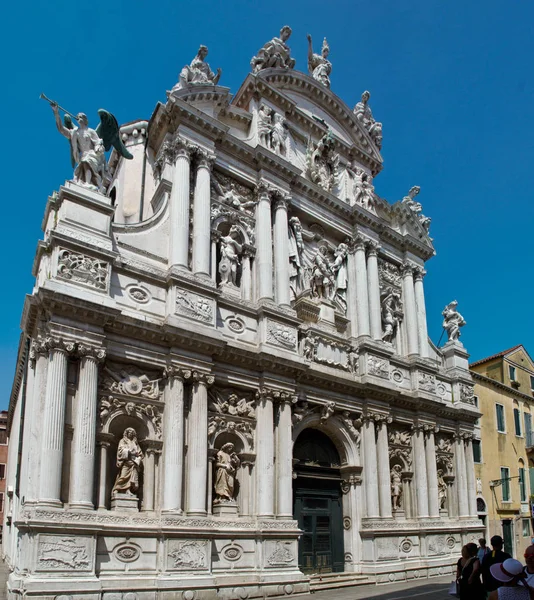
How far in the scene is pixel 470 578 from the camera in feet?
23.7

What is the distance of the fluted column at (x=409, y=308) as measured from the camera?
21891 millimetres

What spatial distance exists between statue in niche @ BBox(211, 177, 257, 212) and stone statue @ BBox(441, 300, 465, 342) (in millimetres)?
10232

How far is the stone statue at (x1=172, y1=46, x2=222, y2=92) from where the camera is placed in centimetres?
1818

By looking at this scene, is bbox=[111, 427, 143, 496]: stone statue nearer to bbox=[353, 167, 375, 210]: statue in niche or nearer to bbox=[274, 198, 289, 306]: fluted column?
bbox=[274, 198, 289, 306]: fluted column

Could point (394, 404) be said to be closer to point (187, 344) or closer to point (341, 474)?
point (341, 474)

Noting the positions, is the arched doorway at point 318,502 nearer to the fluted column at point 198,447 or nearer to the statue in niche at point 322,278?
the fluted column at point 198,447

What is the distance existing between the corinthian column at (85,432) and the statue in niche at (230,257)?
16.0 ft

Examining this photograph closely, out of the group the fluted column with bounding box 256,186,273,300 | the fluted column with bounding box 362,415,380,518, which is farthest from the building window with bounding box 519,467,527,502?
the fluted column with bounding box 256,186,273,300

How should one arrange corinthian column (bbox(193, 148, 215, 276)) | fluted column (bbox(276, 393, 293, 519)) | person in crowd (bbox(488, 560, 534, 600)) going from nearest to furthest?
1. person in crowd (bbox(488, 560, 534, 600))
2. fluted column (bbox(276, 393, 293, 519))
3. corinthian column (bbox(193, 148, 215, 276))

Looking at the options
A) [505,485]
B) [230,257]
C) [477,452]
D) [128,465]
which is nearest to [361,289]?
[230,257]

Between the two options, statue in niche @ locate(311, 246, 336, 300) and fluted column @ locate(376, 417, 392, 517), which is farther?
statue in niche @ locate(311, 246, 336, 300)

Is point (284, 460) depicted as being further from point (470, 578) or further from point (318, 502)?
point (470, 578)

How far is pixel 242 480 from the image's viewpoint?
51.0 feet

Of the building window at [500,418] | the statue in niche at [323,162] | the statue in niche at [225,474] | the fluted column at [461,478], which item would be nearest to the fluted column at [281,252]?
the statue in niche at [323,162]
